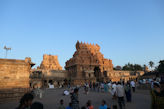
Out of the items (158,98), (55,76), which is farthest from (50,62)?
(158,98)

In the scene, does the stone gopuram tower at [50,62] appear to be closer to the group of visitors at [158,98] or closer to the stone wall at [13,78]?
the stone wall at [13,78]

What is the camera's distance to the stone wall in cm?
1205

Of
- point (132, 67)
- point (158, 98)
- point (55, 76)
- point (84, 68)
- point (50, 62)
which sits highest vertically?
point (50, 62)

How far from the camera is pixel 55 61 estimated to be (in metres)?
72.1

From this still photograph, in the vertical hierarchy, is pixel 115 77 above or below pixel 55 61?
below

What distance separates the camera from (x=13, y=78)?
13.0 metres

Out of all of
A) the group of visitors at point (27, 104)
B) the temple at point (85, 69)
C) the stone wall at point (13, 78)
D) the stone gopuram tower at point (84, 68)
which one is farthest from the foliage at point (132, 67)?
the group of visitors at point (27, 104)

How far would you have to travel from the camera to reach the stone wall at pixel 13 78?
474 inches

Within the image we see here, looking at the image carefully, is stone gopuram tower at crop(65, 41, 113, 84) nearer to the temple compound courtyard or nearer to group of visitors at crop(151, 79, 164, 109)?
the temple compound courtyard

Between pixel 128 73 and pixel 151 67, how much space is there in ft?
138

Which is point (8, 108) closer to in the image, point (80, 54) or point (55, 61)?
point (80, 54)

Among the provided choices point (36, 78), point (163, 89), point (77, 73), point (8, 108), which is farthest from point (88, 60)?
point (163, 89)

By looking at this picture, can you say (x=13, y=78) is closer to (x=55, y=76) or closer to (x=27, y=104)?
(x=27, y=104)

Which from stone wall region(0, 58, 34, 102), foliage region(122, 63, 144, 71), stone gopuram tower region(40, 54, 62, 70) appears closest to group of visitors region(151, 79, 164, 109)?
stone wall region(0, 58, 34, 102)
